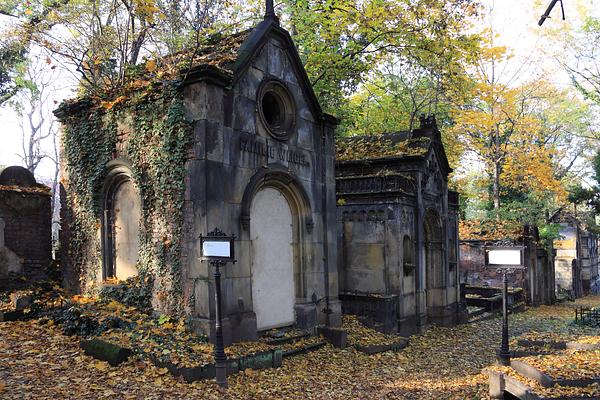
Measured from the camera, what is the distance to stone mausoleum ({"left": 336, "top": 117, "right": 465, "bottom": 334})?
598 inches

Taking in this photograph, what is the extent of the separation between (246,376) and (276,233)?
3878 mm

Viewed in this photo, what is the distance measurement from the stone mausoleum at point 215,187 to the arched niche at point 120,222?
0.03 m

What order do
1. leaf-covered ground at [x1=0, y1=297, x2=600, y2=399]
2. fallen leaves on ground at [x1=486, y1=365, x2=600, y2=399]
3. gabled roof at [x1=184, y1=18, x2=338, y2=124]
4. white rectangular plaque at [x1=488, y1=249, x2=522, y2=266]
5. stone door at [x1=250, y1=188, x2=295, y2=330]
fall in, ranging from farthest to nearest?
stone door at [x1=250, y1=188, x2=295, y2=330]
gabled roof at [x1=184, y1=18, x2=338, y2=124]
white rectangular plaque at [x1=488, y1=249, x2=522, y2=266]
leaf-covered ground at [x1=0, y1=297, x2=600, y2=399]
fallen leaves on ground at [x1=486, y1=365, x2=600, y2=399]

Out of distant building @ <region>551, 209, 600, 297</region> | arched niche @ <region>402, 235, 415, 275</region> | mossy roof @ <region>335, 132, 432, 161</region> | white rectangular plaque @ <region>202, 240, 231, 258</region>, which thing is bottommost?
distant building @ <region>551, 209, 600, 297</region>

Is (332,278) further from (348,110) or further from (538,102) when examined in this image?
(538,102)

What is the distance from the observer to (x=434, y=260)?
18.7 m

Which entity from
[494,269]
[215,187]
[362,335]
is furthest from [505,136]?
[215,187]

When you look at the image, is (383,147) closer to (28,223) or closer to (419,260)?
(419,260)

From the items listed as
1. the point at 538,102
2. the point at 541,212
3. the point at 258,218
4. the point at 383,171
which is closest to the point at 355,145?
the point at 383,171

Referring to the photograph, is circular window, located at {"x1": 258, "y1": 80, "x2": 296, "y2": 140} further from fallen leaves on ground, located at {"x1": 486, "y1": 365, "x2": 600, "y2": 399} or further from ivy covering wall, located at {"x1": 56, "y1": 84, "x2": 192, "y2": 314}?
fallen leaves on ground, located at {"x1": 486, "y1": 365, "x2": 600, "y2": 399}

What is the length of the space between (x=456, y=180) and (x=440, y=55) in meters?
15.6

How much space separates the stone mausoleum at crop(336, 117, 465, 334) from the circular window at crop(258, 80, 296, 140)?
13.8ft

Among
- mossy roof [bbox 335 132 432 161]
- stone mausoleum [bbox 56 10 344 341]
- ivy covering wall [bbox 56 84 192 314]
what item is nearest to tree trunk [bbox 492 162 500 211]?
mossy roof [bbox 335 132 432 161]

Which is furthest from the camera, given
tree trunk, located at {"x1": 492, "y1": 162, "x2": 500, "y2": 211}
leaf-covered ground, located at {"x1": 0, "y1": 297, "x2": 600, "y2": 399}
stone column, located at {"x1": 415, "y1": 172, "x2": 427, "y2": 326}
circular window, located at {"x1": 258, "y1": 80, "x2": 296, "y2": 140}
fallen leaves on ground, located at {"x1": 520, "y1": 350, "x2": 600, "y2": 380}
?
tree trunk, located at {"x1": 492, "y1": 162, "x2": 500, "y2": 211}
